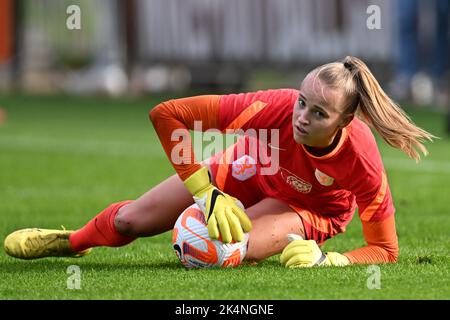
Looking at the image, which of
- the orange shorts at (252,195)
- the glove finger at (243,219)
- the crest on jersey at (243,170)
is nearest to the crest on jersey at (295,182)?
the orange shorts at (252,195)

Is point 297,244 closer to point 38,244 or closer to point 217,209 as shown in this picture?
point 217,209

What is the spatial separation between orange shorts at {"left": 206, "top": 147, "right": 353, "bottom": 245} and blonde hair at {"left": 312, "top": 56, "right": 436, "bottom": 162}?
2.07 feet

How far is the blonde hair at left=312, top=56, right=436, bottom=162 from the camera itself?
Result: 17.6ft

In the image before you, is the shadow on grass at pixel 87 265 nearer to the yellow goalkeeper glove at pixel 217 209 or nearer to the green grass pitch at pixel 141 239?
the green grass pitch at pixel 141 239

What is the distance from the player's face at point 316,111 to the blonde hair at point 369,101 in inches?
1.5

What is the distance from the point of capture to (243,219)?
5.50 m

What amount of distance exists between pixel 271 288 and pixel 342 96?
996 millimetres

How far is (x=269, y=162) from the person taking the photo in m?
5.85

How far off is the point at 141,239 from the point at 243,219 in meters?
1.61

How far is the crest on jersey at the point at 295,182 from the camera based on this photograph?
570cm
